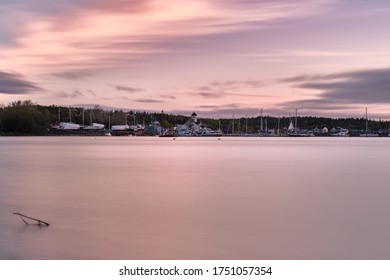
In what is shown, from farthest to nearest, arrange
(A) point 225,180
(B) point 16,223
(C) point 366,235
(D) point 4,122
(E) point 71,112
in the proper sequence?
(E) point 71,112 < (D) point 4,122 < (A) point 225,180 < (B) point 16,223 < (C) point 366,235

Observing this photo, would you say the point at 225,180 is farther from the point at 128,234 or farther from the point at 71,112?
the point at 71,112

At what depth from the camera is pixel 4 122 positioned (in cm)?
13638

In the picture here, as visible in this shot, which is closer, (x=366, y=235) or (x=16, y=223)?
(x=366, y=235)

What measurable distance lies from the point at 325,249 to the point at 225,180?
14.2 metres
